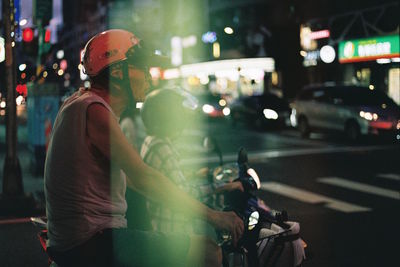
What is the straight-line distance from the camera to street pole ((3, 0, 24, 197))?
31.0 ft

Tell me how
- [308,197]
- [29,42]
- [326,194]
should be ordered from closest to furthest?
[308,197] → [326,194] → [29,42]

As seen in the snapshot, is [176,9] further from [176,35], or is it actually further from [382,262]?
[382,262]

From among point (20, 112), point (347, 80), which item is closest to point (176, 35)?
point (20, 112)

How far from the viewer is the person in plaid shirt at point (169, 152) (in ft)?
13.1

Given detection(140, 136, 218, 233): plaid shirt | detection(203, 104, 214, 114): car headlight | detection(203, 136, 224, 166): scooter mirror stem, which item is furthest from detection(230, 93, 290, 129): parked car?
detection(140, 136, 218, 233): plaid shirt

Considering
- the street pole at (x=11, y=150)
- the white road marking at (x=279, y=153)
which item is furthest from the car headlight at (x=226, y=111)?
the street pole at (x=11, y=150)

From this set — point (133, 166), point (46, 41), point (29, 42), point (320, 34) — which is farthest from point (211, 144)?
point (320, 34)

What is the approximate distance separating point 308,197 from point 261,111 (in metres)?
16.6

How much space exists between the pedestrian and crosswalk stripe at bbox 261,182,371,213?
7029mm

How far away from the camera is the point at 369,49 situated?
98.7ft

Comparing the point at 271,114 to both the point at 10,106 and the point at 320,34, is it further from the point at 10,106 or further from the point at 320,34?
the point at 10,106

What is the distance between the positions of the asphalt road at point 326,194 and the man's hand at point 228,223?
2.58 m

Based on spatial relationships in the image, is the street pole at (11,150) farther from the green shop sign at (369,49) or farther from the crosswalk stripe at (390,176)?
the green shop sign at (369,49)

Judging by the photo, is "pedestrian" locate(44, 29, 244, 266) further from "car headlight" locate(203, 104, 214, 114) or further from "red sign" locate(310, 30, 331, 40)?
"red sign" locate(310, 30, 331, 40)
